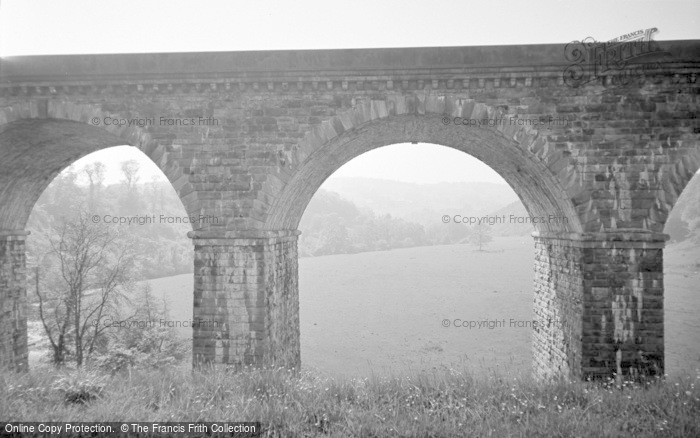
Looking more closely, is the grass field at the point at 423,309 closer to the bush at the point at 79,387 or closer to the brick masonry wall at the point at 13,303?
the bush at the point at 79,387

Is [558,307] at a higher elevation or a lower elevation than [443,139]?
lower

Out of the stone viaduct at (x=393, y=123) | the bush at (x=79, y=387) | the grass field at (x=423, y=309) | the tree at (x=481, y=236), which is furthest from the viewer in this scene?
the tree at (x=481, y=236)

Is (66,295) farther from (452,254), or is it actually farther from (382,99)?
(452,254)

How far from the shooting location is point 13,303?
1048 centimetres

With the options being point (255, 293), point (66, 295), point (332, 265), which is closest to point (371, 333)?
point (66, 295)

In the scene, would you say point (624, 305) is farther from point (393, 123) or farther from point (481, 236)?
point (481, 236)

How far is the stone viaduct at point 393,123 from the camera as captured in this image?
7727mm

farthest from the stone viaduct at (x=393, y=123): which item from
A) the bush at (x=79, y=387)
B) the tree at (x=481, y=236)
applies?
the tree at (x=481, y=236)

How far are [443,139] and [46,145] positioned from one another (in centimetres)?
1002

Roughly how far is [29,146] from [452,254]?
5295cm

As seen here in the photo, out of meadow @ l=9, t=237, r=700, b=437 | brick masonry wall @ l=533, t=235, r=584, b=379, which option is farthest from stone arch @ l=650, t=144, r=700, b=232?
meadow @ l=9, t=237, r=700, b=437

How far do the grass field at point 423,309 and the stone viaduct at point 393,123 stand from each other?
200 centimetres

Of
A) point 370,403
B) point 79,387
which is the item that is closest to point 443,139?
point 370,403

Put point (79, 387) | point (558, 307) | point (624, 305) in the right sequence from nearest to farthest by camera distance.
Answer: point (79, 387), point (624, 305), point (558, 307)
